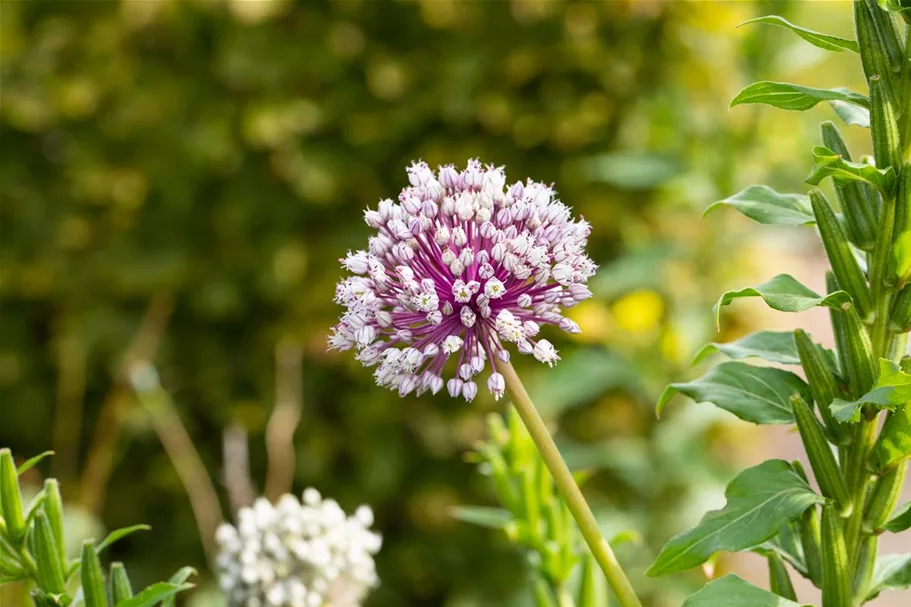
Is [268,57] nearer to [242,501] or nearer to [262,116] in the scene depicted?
[262,116]

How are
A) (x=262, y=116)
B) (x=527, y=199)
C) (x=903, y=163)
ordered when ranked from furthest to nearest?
(x=262, y=116) → (x=527, y=199) → (x=903, y=163)

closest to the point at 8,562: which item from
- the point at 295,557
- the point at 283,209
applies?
the point at 295,557

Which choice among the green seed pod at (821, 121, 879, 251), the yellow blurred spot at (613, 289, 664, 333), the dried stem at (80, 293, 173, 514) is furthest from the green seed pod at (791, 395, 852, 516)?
the dried stem at (80, 293, 173, 514)

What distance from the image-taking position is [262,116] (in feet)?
8.64

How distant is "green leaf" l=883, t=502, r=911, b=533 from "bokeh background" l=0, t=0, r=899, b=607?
1.93m

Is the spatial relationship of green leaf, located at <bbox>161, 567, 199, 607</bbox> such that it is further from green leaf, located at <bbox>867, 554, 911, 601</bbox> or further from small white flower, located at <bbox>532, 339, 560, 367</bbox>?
green leaf, located at <bbox>867, 554, 911, 601</bbox>

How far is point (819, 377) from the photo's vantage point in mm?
Result: 701

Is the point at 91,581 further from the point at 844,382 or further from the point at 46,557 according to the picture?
the point at 844,382

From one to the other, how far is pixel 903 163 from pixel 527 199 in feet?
0.90

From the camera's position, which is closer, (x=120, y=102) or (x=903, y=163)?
(x=903, y=163)

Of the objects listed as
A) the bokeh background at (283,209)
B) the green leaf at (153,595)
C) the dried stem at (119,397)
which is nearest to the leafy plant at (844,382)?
the green leaf at (153,595)

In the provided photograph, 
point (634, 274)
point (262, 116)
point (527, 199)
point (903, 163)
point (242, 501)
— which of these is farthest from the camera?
point (262, 116)

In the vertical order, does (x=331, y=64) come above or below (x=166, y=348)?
above

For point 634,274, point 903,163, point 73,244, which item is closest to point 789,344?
point 903,163
